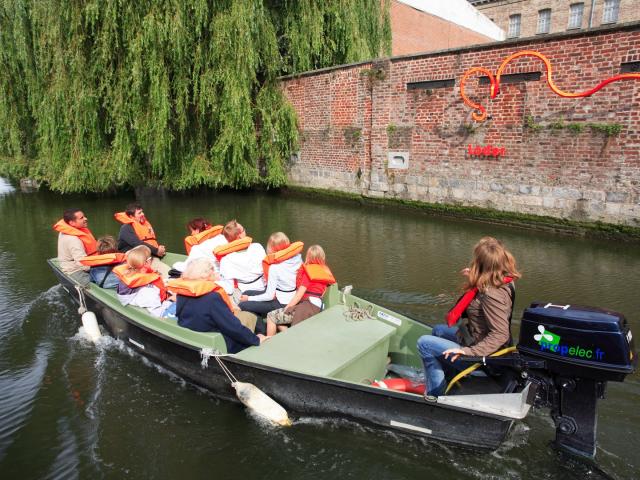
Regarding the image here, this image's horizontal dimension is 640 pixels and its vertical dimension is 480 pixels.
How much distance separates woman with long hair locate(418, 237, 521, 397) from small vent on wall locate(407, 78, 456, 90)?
8.57 meters

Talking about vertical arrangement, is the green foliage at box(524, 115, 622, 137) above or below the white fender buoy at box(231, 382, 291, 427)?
above

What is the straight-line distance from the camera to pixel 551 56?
9.35 m

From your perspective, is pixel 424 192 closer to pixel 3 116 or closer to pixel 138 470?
pixel 138 470

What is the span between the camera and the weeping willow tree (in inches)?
451

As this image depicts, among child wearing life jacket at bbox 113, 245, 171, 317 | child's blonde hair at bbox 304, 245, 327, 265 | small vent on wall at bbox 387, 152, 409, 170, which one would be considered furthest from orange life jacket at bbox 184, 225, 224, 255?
small vent on wall at bbox 387, 152, 409, 170

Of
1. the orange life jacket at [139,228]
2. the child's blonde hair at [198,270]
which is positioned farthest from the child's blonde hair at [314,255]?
the orange life jacket at [139,228]

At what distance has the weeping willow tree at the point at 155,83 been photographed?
37.6 ft

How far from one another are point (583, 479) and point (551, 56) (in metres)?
8.33

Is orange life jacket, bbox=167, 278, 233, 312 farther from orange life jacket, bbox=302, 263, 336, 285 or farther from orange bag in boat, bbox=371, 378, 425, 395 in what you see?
orange bag in boat, bbox=371, 378, 425, 395

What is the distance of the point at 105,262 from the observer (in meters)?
5.61

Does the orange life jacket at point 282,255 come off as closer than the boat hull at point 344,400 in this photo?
No

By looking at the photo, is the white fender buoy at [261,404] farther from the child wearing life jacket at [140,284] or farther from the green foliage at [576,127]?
the green foliage at [576,127]

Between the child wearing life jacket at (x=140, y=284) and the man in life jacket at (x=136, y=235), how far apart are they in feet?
4.98

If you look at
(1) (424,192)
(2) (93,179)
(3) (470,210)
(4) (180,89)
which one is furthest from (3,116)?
(3) (470,210)
